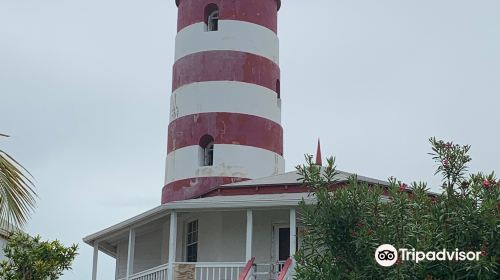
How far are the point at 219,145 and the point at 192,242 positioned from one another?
315 centimetres

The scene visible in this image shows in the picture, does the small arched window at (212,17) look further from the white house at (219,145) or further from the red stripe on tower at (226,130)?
the red stripe on tower at (226,130)

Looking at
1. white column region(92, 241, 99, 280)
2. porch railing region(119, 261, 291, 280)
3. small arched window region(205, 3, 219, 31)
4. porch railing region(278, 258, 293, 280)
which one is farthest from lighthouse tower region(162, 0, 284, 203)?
porch railing region(278, 258, 293, 280)

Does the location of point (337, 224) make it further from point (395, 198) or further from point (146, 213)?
point (146, 213)

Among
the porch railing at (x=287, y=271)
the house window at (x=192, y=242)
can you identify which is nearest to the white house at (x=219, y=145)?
the house window at (x=192, y=242)

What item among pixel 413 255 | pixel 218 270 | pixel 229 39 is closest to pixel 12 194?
pixel 413 255

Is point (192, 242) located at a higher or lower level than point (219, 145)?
lower

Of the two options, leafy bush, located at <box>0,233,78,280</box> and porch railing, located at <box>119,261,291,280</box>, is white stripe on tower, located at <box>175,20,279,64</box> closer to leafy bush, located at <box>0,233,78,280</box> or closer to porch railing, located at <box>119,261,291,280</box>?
porch railing, located at <box>119,261,291,280</box>

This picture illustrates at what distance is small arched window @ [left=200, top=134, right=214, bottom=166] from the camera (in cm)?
2211

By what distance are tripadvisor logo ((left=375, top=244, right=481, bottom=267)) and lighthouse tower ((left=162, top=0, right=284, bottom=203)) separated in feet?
41.4

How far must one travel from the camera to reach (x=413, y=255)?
893 centimetres

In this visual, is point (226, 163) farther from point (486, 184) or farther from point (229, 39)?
point (486, 184)

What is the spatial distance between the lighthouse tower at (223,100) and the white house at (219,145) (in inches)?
1.1

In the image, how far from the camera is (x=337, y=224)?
9.65 meters

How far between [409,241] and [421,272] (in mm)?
421
